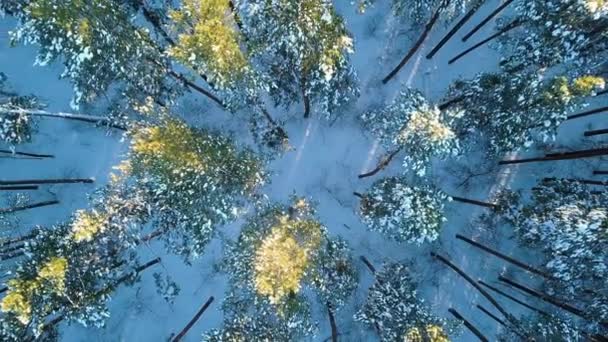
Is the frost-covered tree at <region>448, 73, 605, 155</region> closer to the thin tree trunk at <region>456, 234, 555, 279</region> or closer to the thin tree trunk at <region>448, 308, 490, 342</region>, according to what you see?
the thin tree trunk at <region>456, 234, 555, 279</region>

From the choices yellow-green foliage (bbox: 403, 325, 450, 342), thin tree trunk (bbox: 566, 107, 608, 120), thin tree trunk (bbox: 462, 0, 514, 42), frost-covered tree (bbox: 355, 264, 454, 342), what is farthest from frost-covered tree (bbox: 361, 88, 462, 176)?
thin tree trunk (bbox: 566, 107, 608, 120)

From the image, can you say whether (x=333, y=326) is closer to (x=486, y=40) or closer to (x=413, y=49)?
(x=413, y=49)

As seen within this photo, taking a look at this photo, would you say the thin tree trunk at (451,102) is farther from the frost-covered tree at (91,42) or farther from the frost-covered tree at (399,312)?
the frost-covered tree at (91,42)

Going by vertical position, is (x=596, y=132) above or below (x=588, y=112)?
below

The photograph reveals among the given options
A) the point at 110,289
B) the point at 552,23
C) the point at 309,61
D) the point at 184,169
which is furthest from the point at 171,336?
the point at 552,23

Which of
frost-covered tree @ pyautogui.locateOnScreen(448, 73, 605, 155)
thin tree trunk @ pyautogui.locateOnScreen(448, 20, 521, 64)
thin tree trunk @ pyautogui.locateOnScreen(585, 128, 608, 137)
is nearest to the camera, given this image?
frost-covered tree @ pyautogui.locateOnScreen(448, 73, 605, 155)

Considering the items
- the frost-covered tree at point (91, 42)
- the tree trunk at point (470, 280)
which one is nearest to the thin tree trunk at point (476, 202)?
the tree trunk at point (470, 280)

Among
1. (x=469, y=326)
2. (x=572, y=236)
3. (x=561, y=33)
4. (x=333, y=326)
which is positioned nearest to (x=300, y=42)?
(x=561, y=33)
